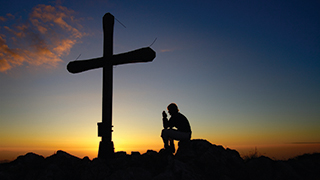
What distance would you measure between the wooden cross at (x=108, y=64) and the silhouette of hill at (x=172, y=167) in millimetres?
729

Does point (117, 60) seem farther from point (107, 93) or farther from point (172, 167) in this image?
point (172, 167)

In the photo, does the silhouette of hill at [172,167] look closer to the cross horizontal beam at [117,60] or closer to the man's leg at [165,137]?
the man's leg at [165,137]

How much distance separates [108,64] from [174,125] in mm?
3130

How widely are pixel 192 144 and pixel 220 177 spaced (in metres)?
1.79

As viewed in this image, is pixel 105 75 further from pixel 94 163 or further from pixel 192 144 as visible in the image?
pixel 192 144

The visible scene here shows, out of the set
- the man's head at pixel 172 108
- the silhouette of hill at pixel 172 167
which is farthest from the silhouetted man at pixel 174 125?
the silhouette of hill at pixel 172 167

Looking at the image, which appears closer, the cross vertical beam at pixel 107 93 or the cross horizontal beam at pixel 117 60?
the cross horizontal beam at pixel 117 60

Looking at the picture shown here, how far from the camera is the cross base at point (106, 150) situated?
7.80 meters

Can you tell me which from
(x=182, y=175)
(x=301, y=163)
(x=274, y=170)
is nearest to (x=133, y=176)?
(x=182, y=175)

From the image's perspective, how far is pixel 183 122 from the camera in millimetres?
7613

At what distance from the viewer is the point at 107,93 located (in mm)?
8320

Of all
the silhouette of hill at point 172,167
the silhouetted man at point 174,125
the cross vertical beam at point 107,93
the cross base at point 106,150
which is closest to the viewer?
the silhouette of hill at point 172,167

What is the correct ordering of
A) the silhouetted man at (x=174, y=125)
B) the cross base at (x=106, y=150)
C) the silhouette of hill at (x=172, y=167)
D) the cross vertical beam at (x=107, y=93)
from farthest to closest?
the cross vertical beam at (x=107, y=93)
the cross base at (x=106, y=150)
the silhouetted man at (x=174, y=125)
the silhouette of hill at (x=172, y=167)

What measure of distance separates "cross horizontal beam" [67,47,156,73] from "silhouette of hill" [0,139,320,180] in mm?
3004
